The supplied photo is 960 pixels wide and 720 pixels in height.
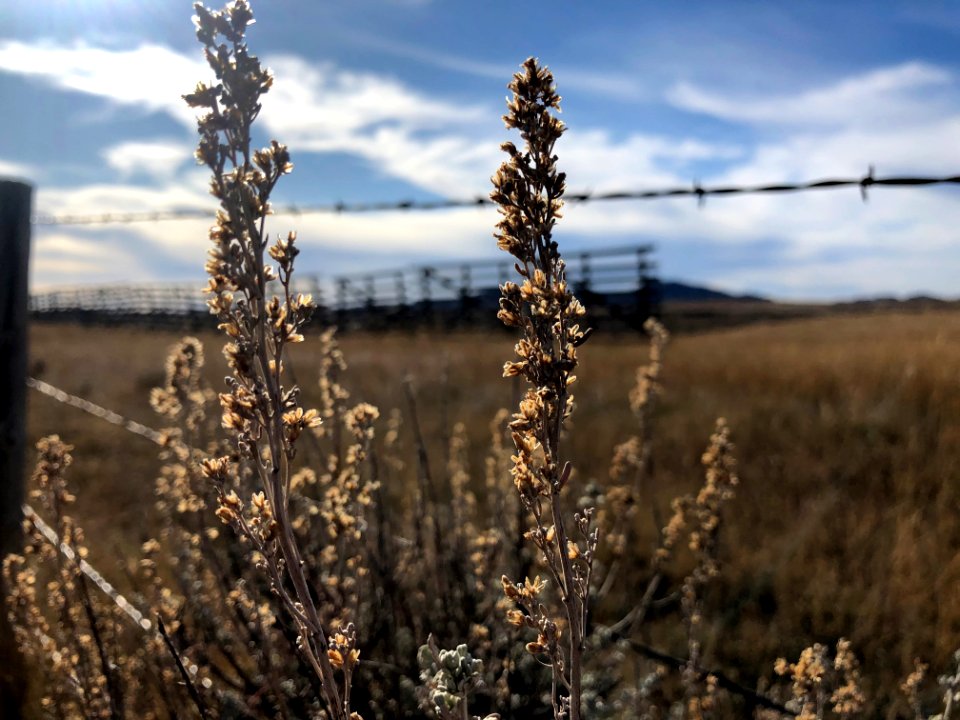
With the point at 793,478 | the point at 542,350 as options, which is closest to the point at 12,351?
the point at 542,350

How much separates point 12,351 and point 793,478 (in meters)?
4.77

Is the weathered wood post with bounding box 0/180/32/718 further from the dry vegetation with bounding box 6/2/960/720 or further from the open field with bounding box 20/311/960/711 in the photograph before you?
the open field with bounding box 20/311/960/711

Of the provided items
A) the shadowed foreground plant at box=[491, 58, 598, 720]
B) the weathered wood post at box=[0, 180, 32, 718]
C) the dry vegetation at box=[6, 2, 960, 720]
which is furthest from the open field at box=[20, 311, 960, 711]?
the shadowed foreground plant at box=[491, 58, 598, 720]

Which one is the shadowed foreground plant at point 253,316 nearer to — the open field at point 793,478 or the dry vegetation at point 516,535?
the dry vegetation at point 516,535

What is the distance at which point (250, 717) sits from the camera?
266cm

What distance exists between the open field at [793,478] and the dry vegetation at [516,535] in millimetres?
22

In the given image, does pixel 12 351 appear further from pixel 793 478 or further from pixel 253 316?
pixel 793 478

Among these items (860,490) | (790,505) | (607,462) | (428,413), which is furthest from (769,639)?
(428,413)

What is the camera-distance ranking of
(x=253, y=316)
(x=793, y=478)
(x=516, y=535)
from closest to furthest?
(x=253, y=316) → (x=516, y=535) → (x=793, y=478)

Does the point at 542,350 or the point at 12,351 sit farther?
the point at 12,351

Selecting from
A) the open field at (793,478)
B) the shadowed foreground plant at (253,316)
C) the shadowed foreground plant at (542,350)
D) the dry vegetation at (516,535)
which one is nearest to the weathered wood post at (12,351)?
the dry vegetation at (516,535)

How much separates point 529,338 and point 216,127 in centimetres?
69

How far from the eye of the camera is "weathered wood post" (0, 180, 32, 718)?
4.10 m

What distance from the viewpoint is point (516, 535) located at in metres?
3.70
